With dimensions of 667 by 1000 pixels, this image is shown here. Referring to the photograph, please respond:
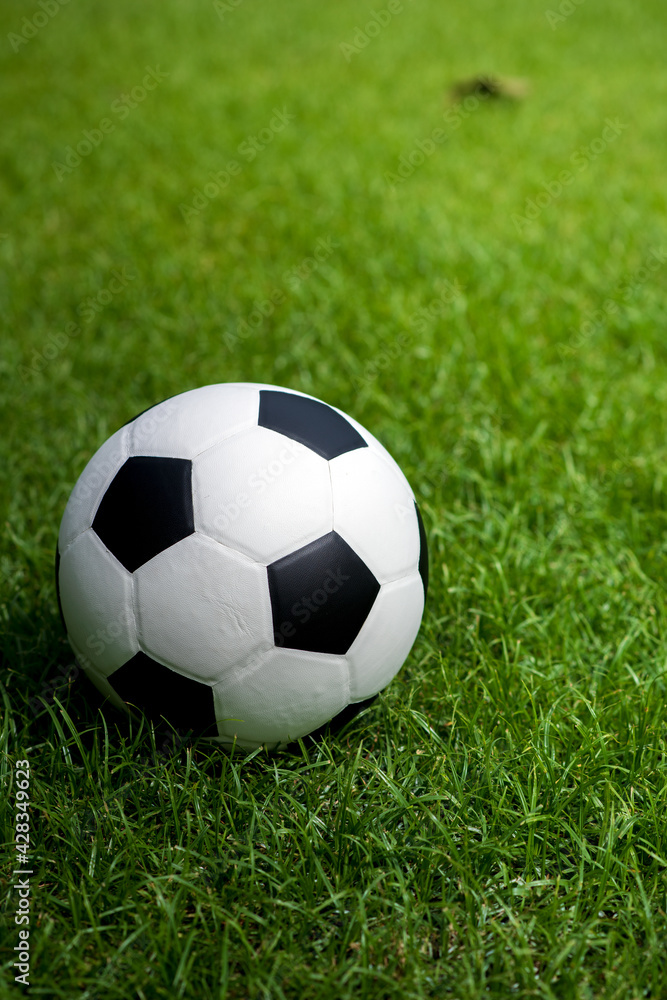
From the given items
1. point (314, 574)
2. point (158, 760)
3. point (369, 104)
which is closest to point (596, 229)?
point (369, 104)

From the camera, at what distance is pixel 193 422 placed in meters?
2.05

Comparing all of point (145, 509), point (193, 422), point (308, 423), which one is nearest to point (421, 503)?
point (308, 423)

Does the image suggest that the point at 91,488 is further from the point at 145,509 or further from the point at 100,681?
the point at 100,681

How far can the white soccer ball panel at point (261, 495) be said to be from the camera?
1869mm

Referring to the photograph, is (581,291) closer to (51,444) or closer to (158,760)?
(51,444)

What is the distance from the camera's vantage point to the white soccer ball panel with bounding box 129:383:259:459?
79.0 inches

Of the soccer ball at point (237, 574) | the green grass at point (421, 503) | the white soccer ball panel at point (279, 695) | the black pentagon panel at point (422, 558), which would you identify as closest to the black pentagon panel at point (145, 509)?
the soccer ball at point (237, 574)

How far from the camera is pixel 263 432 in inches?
79.9

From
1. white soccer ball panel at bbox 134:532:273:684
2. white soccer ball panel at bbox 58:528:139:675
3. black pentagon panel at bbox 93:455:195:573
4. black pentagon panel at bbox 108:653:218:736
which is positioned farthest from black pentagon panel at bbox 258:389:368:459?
black pentagon panel at bbox 108:653:218:736

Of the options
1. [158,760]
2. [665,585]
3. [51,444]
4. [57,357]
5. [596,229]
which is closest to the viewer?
[158,760]

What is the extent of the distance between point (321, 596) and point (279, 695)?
259mm

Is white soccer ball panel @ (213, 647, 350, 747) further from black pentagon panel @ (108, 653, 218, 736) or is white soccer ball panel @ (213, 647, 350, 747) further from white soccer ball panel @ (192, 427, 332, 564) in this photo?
white soccer ball panel @ (192, 427, 332, 564)

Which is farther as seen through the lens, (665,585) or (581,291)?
(581,291)

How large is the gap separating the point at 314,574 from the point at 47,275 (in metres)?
3.62
